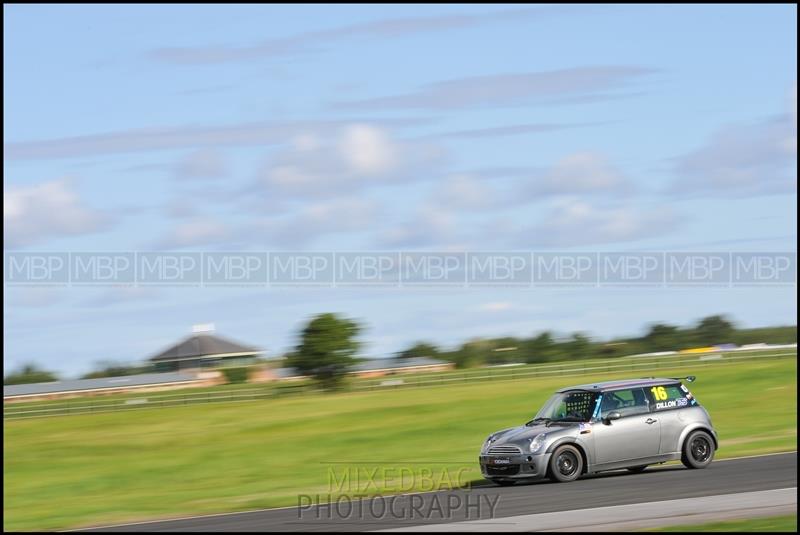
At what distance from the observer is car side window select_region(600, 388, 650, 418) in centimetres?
1805

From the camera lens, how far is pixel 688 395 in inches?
742

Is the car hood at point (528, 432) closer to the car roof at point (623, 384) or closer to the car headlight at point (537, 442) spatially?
the car headlight at point (537, 442)

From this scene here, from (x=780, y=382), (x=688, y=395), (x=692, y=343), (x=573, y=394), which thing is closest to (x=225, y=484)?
(x=573, y=394)

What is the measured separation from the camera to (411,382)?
5062cm

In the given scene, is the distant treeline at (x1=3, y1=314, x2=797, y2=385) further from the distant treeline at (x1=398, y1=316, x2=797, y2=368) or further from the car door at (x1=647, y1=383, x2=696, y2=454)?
the car door at (x1=647, y1=383, x2=696, y2=454)

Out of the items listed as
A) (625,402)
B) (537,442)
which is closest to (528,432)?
(537,442)

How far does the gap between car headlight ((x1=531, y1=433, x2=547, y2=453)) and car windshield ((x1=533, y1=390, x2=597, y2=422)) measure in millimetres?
748

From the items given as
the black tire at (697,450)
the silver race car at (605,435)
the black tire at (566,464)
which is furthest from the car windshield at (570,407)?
the black tire at (697,450)

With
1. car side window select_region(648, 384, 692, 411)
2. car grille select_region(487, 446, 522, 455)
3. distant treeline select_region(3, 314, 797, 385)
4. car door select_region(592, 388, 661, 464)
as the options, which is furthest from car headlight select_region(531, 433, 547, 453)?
distant treeline select_region(3, 314, 797, 385)

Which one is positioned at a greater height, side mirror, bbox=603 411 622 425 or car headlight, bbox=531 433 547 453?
side mirror, bbox=603 411 622 425

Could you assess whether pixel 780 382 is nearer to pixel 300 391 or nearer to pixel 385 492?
pixel 300 391

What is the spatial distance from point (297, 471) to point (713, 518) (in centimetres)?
1429

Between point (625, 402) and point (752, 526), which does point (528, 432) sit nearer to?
point (625, 402)

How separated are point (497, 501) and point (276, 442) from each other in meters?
18.1
